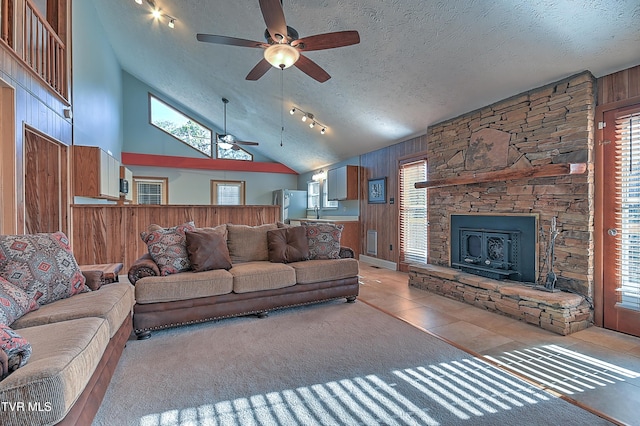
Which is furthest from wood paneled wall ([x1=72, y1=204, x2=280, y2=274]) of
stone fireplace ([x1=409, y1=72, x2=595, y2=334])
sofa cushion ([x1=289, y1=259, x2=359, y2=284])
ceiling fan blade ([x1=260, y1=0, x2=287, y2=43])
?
stone fireplace ([x1=409, y1=72, x2=595, y2=334])

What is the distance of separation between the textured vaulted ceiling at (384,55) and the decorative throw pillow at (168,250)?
9.47 ft

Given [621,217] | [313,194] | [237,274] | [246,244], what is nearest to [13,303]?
[237,274]

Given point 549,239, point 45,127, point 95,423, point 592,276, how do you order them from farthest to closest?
Result: point 45,127
point 549,239
point 592,276
point 95,423

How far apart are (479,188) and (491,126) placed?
796 mm

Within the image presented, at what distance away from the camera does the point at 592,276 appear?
2.91m

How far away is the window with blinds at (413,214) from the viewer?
5.09 meters

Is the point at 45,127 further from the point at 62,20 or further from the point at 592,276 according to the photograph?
the point at 592,276

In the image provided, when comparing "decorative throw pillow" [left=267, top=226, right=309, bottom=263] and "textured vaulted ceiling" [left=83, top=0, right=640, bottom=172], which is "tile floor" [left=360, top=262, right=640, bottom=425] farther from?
"textured vaulted ceiling" [left=83, top=0, right=640, bottom=172]

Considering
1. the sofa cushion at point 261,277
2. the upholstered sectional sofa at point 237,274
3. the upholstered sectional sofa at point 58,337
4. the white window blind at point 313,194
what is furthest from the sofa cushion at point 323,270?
the white window blind at point 313,194

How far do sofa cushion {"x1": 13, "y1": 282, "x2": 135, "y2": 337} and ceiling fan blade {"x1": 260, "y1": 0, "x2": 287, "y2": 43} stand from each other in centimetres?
234

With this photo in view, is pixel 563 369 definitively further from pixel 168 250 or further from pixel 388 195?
pixel 388 195

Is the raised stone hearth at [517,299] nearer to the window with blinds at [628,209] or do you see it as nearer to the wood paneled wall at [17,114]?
the window with blinds at [628,209]

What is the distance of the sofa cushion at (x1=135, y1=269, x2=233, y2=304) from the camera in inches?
105

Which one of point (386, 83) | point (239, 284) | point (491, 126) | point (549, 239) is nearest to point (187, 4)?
point (386, 83)
